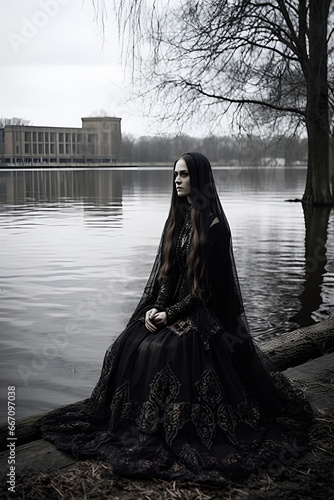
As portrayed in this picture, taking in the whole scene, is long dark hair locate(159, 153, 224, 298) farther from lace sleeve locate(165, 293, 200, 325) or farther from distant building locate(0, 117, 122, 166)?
distant building locate(0, 117, 122, 166)

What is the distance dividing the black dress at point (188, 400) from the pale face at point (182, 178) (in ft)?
0.59

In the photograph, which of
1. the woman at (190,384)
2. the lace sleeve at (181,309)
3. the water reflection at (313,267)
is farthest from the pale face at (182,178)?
the water reflection at (313,267)

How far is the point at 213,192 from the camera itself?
14.9 feet

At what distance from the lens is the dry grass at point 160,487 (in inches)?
143

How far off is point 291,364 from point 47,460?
2.81 metres

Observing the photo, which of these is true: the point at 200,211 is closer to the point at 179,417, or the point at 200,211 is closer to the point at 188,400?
the point at 188,400

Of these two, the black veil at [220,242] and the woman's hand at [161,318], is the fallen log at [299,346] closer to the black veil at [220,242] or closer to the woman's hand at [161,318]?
the black veil at [220,242]

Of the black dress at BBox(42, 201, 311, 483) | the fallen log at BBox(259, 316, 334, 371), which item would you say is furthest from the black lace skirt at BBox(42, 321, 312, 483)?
the fallen log at BBox(259, 316, 334, 371)

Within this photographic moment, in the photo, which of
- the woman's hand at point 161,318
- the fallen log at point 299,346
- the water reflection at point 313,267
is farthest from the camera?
the water reflection at point 313,267

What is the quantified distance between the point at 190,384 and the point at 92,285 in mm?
7296

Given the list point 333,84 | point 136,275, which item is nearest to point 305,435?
point 136,275

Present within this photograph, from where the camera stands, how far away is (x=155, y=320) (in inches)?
175

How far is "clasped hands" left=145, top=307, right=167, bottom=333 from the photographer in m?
4.43

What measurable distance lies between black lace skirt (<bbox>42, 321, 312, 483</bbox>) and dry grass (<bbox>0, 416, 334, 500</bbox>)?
0.07 m
